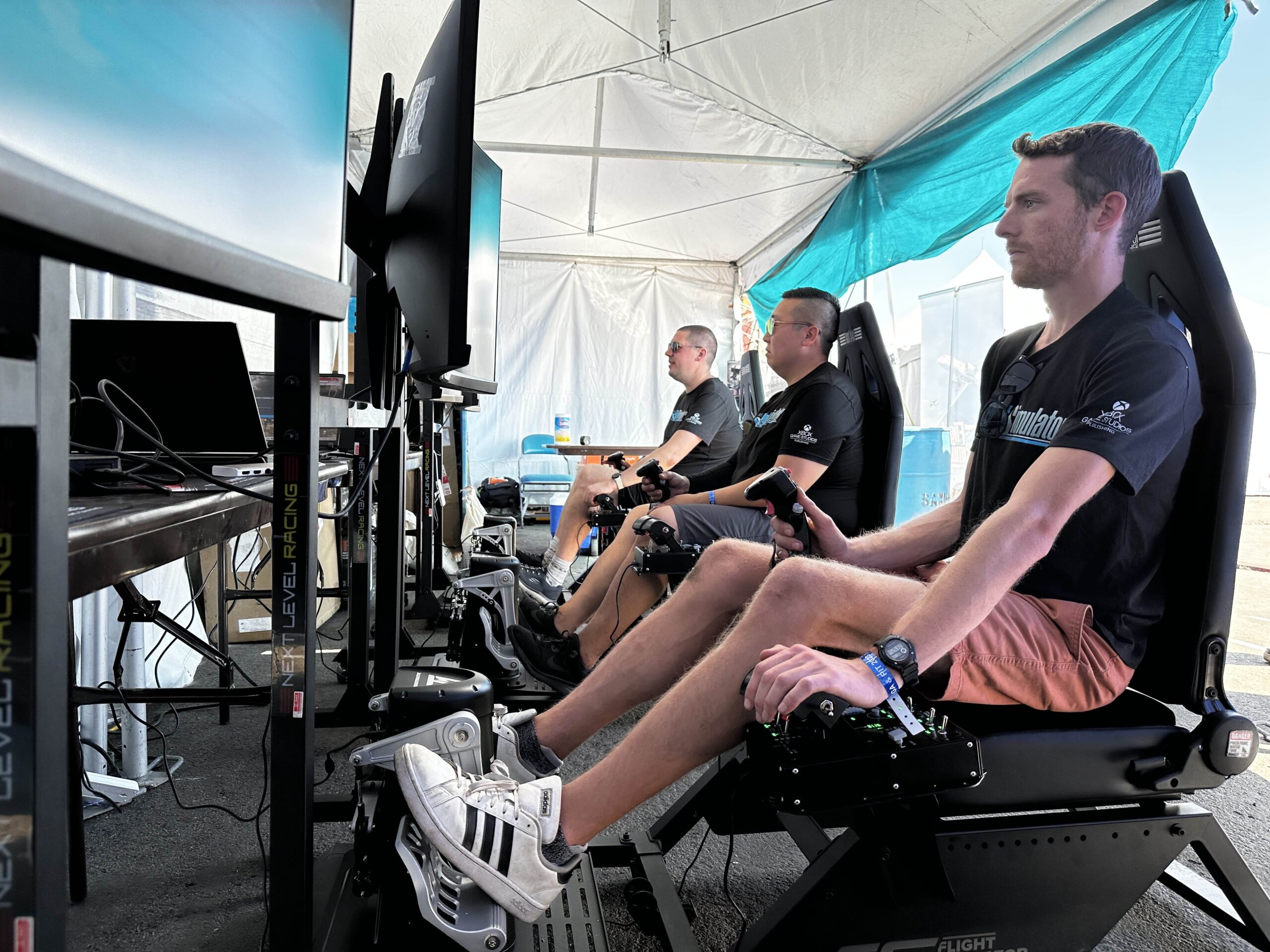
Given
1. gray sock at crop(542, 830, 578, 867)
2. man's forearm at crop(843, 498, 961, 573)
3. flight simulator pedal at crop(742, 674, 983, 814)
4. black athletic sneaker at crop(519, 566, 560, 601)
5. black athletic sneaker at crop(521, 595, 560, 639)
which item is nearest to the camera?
flight simulator pedal at crop(742, 674, 983, 814)

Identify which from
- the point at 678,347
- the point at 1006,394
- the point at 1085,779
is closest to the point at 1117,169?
the point at 1006,394

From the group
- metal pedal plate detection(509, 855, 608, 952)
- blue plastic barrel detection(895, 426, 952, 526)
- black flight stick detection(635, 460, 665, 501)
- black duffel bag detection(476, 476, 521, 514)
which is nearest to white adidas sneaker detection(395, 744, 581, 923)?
metal pedal plate detection(509, 855, 608, 952)

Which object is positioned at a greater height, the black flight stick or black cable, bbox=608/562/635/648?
the black flight stick

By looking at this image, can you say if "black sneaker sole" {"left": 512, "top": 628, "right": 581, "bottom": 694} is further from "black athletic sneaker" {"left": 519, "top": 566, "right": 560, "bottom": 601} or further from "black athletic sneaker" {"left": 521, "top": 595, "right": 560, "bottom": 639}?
"black athletic sneaker" {"left": 519, "top": 566, "right": 560, "bottom": 601}

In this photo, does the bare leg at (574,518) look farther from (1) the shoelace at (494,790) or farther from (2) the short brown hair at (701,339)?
(1) the shoelace at (494,790)

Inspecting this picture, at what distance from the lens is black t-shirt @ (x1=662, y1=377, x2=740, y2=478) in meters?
3.61

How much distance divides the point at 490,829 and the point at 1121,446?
961 millimetres

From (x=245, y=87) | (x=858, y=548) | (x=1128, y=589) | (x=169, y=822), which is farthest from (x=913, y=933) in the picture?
(x=169, y=822)

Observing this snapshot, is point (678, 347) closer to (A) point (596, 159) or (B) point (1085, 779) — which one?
(A) point (596, 159)

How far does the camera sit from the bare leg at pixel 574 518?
312 cm

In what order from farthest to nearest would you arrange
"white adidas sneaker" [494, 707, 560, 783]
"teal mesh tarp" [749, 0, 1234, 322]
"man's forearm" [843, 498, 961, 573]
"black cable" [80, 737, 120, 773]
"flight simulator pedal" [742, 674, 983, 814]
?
"teal mesh tarp" [749, 0, 1234, 322]
"black cable" [80, 737, 120, 773]
"man's forearm" [843, 498, 961, 573]
"white adidas sneaker" [494, 707, 560, 783]
"flight simulator pedal" [742, 674, 983, 814]

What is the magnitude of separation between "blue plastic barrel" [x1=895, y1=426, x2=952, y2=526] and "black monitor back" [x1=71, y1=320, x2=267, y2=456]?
10.5 ft

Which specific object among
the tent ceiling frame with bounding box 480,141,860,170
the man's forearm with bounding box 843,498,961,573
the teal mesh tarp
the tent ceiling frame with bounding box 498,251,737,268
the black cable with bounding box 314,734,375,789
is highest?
the tent ceiling frame with bounding box 480,141,860,170

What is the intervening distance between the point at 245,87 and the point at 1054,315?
122 centimetres
